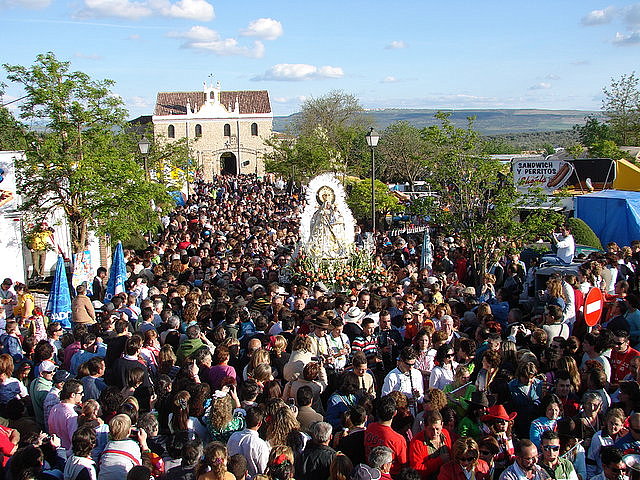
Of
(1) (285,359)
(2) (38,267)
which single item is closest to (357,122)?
(2) (38,267)

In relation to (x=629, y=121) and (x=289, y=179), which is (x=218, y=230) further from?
(x=629, y=121)

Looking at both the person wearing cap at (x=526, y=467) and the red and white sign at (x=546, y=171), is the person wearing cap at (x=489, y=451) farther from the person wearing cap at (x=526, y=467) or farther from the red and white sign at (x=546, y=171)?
the red and white sign at (x=546, y=171)

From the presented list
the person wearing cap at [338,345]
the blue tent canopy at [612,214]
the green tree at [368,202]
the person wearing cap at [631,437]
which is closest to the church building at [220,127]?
the green tree at [368,202]

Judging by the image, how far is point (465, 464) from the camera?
4730 mm

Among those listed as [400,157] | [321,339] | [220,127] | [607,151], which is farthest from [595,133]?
[321,339]

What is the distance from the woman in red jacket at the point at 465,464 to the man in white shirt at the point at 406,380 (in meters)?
1.38

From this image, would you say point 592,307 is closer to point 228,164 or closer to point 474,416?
point 474,416

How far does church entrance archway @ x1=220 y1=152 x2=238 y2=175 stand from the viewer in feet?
258

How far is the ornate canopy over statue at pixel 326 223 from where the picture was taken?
15.8 metres

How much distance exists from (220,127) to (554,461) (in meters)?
75.8

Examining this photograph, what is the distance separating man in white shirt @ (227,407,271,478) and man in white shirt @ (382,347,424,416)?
59.6 inches

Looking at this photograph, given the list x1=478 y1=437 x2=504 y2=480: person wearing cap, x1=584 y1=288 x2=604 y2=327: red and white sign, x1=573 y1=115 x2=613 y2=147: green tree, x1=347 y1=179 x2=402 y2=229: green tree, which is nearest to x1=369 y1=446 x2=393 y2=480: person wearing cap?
x1=478 y1=437 x2=504 y2=480: person wearing cap

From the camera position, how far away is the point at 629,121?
172 feet

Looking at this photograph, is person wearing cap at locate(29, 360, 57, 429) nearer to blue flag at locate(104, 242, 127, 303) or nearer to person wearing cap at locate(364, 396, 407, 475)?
person wearing cap at locate(364, 396, 407, 475)
